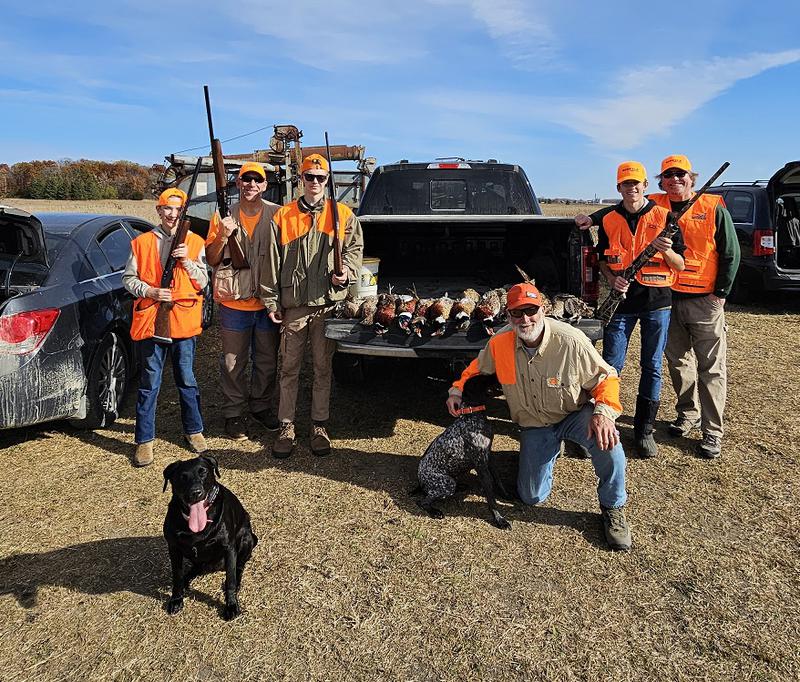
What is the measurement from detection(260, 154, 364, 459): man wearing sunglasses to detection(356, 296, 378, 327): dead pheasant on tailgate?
185 mm

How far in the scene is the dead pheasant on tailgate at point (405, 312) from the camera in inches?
169

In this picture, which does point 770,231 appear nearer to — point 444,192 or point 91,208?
point 444,192

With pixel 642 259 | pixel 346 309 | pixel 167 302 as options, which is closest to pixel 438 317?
pixel 346 309

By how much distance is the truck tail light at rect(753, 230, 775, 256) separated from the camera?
28.6 feet

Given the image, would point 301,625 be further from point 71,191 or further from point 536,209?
point 71,191

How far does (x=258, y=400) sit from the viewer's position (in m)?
5.12

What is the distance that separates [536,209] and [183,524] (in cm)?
508

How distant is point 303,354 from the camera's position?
4.57 metres

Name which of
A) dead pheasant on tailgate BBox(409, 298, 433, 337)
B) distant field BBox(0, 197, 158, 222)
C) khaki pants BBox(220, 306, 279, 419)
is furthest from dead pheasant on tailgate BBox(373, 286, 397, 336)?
distant field BBox(0, 197, 158, 222)

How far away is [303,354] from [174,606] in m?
2.10

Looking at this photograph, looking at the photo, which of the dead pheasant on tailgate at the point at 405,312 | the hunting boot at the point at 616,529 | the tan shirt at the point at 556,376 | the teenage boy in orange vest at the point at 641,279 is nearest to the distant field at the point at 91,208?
the dead pheasant on tailgate at the point at 405,312

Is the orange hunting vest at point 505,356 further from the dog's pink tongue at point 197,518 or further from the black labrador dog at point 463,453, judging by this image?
the dog's pink tongue at point 197,518

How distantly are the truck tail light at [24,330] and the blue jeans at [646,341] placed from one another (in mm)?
3997

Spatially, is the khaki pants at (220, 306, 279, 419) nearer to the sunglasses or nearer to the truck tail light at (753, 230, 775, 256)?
the sunglasses
